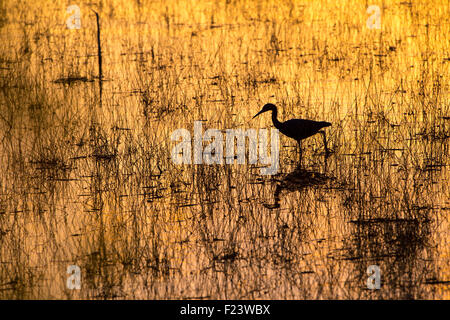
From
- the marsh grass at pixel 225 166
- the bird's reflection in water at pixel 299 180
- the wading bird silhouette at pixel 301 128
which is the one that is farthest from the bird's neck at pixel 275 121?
the bird's reflection in water at pixel 299 180

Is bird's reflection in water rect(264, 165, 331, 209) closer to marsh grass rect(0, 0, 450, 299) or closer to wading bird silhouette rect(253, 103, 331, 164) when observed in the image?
marsh grass rect(0, 0, 450, 299)

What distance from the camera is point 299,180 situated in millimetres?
7078

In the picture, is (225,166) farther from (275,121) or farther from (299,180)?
(275,121)

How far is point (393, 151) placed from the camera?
761 cm

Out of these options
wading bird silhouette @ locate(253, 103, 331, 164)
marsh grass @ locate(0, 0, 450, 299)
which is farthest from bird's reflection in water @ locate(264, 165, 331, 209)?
wading bird silhouette @ locate(253, 103, 331, 164)

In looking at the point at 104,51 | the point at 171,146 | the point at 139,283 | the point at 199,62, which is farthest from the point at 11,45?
the point at 139,283

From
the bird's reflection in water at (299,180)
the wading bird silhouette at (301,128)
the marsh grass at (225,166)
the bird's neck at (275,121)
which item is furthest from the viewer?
the bird's neck at (275,121)

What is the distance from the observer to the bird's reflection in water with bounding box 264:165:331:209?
6867mm

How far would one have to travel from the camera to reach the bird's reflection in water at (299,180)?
6.87 m

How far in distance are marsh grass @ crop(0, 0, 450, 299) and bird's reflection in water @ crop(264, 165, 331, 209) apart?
2 cm

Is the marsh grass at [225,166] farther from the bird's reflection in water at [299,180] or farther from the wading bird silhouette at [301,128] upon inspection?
the wading bird silhouette at [301,128]

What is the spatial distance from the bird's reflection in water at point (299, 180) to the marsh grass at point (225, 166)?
0.08 ft

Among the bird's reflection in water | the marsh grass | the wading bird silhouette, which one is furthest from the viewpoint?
the wading bird silhouette
